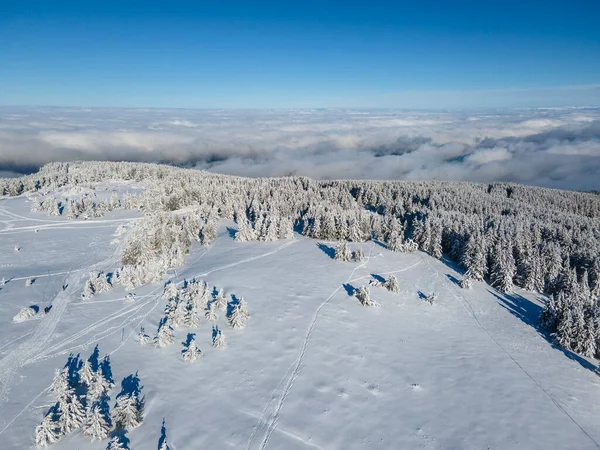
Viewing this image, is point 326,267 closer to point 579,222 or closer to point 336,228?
point 336,228

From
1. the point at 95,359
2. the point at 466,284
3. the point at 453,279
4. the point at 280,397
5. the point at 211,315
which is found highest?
the point at 211,315

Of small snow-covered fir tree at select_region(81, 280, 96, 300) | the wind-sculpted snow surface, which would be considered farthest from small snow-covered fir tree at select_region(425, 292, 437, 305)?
small snow-covered fir tree at select_region(81, 280, 96, 300)

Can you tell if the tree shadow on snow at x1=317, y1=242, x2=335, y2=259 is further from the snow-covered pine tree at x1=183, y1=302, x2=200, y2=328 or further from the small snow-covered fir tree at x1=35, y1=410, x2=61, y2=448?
the small snow-covered fir tree at x1=35, y1=410, x2=61, y2=448

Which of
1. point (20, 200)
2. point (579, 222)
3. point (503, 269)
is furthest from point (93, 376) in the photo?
point (579, 222)

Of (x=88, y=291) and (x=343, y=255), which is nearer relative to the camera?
(x=88, y=291)

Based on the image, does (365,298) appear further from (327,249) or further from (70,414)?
(70,414)

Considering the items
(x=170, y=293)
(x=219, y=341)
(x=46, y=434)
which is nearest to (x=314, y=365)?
(x=219, y=341)

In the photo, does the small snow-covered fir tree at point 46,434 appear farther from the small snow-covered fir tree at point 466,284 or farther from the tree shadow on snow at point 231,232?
the small snow-covered fir tree at point 466,284
